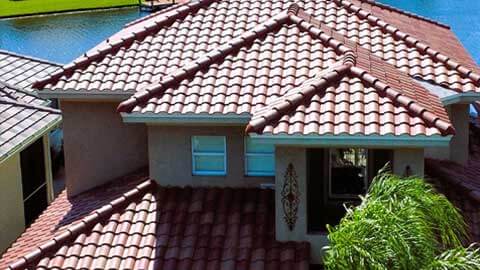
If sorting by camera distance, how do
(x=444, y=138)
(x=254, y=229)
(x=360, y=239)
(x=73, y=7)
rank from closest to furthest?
(x=360, y=239)
(x=444, y=138)
(x=254, y=229)
(x=73, y=7)

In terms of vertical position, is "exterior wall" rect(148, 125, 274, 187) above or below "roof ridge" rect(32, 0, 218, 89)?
below

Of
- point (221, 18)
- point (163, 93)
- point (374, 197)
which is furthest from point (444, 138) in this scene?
point (221, 18)

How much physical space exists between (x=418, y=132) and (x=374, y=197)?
2339mm

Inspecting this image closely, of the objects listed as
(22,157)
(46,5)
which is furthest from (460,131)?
(46,5)

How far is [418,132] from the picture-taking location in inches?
471

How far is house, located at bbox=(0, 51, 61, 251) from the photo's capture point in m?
18.3

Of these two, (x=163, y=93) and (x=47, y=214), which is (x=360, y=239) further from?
(x=47, y=214)

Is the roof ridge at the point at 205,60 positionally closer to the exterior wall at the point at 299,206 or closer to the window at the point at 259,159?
the window at the point at 259,159

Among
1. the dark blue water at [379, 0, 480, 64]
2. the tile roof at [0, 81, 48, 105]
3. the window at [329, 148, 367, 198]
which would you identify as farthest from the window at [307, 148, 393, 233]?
the dark blue water at [379, 0, 480, 64]

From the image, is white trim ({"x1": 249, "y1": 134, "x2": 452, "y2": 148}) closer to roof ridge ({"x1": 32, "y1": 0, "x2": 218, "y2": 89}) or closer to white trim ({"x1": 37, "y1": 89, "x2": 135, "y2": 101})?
white trim ({"x1": 37, "y1": 89, "x2": 135, "y2": 101})

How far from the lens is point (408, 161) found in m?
12.8

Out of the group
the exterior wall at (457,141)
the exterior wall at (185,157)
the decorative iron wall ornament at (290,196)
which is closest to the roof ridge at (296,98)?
the decorative iron wall ornament at (290,196)

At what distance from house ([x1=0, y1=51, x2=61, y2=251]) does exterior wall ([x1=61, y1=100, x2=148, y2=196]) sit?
1.92 m

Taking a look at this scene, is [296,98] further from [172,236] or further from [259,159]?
[172,236]
